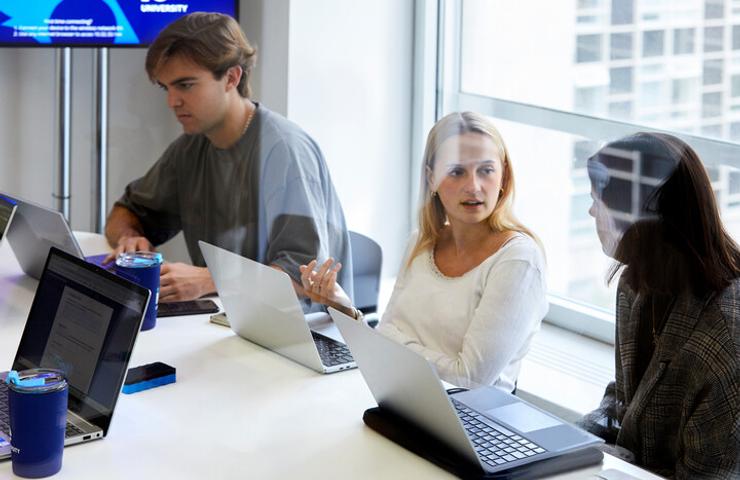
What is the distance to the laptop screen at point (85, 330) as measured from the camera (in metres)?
1.68

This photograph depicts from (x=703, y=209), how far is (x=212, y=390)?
98cm

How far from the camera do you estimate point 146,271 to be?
2.24m

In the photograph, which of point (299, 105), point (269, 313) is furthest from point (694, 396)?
point (299, 105)

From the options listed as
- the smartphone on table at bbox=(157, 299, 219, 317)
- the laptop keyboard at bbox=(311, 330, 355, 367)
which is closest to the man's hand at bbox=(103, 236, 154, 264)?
the smartphone on table at bbox=(157, 299, 219, 317)

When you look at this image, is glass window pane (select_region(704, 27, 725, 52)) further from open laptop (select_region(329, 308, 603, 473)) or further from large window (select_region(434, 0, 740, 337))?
open laptop (select_region(329, 308, 603, 473))

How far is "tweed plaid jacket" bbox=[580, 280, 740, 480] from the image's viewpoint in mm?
1931

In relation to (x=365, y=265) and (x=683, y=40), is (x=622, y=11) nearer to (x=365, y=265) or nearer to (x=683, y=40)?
(x=683, y=40)

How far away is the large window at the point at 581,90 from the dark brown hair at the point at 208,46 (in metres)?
0.69

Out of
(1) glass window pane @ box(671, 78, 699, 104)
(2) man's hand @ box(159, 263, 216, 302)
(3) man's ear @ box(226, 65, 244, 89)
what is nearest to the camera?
(2) man's hand @ box(159, 263, 216, 302)

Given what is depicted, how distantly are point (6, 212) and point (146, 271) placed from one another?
2.10 ft

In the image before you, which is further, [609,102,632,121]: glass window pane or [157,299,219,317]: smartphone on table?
[609,102,632,121]: glass window pane

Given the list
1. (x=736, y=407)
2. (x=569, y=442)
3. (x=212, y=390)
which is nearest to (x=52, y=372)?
(x=212, y=390)

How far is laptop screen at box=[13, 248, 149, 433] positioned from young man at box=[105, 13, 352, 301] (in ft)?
3.44

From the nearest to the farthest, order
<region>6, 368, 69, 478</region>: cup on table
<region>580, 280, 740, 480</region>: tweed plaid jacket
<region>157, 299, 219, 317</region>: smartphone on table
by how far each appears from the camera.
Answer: <region>6, 368, 69, 478</region>: cup on table
<region>580, 280, 740, 480</region>: tweed plaid jacket
<region>157, 299, 219, 317</region>: smartphone on table
